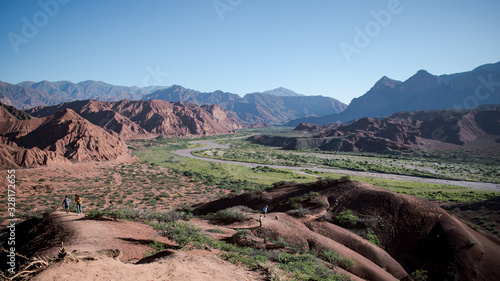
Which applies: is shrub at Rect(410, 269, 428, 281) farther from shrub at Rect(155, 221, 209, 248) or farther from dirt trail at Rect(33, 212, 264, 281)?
shrub at Rect(155, 221, 209, 248)

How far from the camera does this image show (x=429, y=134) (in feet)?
340

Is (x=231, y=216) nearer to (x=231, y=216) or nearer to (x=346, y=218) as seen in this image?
(x=231, y=216)

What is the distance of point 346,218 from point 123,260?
604 inches

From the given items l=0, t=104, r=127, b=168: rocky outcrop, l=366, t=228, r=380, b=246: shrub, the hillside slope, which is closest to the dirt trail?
the hillside slope

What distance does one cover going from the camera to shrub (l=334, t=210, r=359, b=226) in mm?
17859

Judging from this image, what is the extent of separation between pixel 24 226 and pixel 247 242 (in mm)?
11997

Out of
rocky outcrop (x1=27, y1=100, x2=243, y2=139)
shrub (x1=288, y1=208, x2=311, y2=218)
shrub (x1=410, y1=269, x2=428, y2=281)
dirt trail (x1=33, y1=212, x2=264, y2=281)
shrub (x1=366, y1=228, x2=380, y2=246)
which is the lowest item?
shrub (x1=410, y1=269, x2=428, y2=281)

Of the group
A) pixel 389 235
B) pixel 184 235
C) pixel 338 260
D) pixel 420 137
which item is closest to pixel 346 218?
pixel 389 235

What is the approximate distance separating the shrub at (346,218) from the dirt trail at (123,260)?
458 inches

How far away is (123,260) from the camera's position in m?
8.59

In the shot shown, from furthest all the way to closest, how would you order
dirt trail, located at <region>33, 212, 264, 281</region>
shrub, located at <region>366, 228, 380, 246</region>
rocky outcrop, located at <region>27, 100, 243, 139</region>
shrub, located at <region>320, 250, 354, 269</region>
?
1. rocky outcrop, located at <region>27, 100, 243, 139</region>
2. shrub, located at <region>366, 228, 380, 246</region>
3. shrub, located at <region>320, 250, 354, 269</region>
4. dirt trail, located at <region>33, 212, 264, 281</region>

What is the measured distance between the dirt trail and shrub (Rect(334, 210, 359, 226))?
38.2 ft

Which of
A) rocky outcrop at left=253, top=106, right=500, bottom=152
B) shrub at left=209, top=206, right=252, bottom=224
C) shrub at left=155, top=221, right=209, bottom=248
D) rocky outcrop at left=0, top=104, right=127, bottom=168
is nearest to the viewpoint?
shrub at left=155, top=221, right=209, bottom=248

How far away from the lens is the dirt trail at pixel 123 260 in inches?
245
